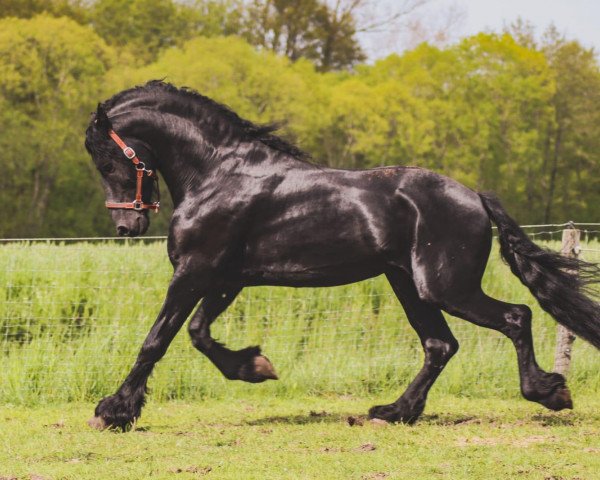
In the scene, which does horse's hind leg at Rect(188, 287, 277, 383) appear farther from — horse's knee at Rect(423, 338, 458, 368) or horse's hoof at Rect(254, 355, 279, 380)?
horse's knee at Rect(423, 338, 458, 368)

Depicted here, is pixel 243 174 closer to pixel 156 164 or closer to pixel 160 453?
pixel 156 164

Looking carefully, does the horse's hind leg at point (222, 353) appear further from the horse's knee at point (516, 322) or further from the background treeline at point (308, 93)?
the background treeline at point (308, 93)

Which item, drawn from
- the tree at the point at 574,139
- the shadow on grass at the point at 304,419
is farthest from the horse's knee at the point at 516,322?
the tree at the point at 574,139

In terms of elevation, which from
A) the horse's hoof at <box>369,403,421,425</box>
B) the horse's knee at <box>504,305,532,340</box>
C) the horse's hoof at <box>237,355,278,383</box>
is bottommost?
the horse's hoof at <box>369,403,421,425</box>

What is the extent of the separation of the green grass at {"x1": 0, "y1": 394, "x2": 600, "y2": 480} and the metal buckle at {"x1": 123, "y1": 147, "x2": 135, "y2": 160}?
5.97 ft

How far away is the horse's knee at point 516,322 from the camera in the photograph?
6289 mm

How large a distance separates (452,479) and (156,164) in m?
3.05

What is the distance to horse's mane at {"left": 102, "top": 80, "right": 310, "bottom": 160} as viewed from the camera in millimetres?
6617

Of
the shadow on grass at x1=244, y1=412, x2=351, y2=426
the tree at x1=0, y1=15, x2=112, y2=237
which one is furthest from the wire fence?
the tree at x1=0, y1=15, x2=112, y2=237

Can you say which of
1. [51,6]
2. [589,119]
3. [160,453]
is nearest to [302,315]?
[160,453]

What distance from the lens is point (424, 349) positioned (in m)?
6.76

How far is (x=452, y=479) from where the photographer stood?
4.85m

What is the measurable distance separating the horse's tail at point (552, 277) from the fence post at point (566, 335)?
71.3 inches

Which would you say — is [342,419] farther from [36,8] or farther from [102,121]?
[36,8]
